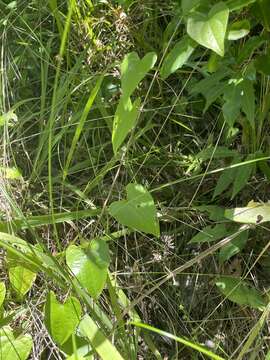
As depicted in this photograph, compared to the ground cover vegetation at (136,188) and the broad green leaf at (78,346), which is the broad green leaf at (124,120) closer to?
the ground cover vegetation at (136,188)

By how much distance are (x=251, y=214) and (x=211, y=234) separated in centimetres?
10

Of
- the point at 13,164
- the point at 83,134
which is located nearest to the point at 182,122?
the point at 83,134

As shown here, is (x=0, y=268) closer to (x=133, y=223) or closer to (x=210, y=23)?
(x=133, y=223)

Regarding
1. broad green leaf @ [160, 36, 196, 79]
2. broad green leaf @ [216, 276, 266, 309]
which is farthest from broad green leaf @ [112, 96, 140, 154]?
broad green leaf @ [216, 276, 266, 309]

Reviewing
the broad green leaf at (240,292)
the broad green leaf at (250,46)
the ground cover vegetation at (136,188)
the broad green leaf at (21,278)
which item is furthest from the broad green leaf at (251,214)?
the broad green leaf at (21,278)

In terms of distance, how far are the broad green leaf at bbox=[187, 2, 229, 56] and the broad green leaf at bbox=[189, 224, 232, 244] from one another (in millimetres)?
384

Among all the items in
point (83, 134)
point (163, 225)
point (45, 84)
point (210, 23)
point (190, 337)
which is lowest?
point (190, 337)

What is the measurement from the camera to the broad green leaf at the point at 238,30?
104 cm

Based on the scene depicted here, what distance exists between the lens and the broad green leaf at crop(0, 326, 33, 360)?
1028mm

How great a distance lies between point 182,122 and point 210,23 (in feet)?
1.48

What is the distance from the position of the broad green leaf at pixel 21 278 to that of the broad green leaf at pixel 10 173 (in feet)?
0.62

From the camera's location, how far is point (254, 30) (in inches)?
51.8

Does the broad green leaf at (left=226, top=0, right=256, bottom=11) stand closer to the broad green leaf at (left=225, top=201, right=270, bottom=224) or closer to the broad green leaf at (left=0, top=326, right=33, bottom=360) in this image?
the broad green leaf at (left=225, top=201, right=270, bottom=224)

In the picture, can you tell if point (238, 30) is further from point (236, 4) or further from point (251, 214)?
point (251, 214)
